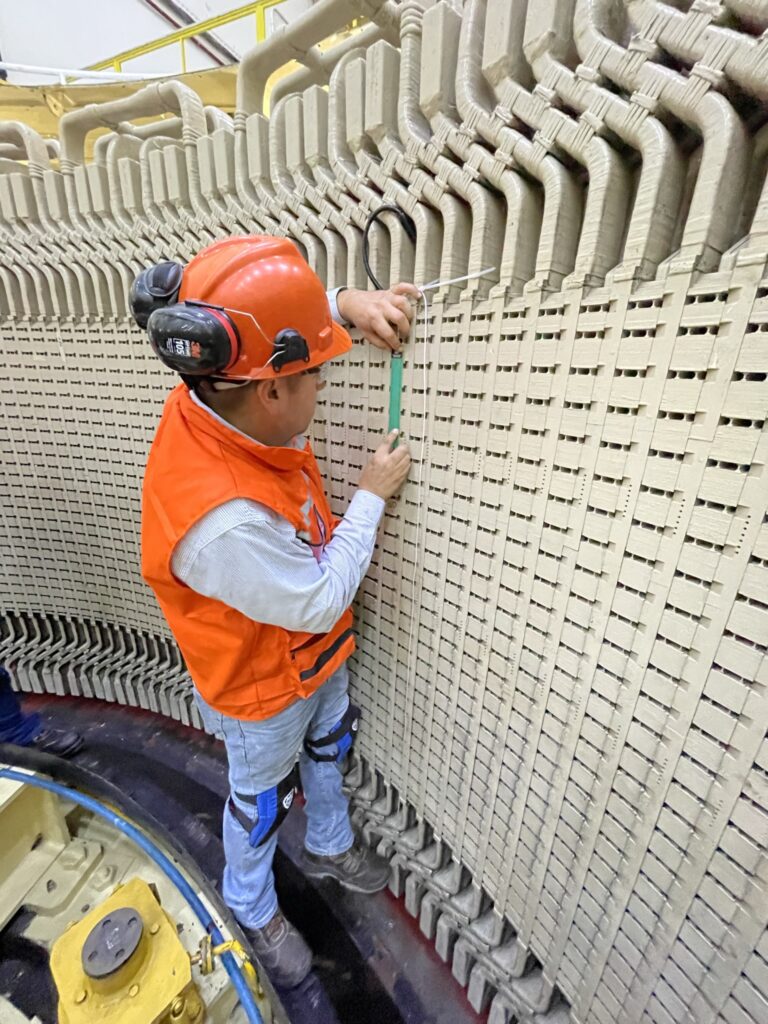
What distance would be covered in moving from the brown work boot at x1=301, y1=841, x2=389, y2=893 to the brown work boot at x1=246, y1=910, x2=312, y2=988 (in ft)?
0.81

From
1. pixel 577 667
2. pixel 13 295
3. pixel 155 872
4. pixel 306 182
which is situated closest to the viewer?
pixel 577 667

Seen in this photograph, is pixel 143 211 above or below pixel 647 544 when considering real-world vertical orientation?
above

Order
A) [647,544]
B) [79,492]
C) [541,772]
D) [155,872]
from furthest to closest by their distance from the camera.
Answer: [79,492], [155,872], [541,772], [647,544]

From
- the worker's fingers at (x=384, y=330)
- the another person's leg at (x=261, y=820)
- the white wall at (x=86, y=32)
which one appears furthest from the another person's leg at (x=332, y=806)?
the white wall at (x=86, y=32)

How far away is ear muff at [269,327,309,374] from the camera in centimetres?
98

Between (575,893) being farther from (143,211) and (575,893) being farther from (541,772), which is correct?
(143,211)

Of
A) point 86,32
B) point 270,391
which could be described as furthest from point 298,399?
point 86,32

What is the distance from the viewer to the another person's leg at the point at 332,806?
5.45 feet

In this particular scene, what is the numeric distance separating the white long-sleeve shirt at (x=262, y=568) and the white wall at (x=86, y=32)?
6.99 meters

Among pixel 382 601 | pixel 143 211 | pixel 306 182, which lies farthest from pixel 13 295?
pixel 382 601

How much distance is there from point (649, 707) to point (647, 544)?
0.94 feet

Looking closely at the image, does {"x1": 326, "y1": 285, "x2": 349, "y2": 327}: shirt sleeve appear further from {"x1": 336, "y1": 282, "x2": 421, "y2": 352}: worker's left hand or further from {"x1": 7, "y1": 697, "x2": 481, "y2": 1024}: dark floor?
{"x1": 7, "y1": 697, "x2": 481, "y2": 1024}: dark floor

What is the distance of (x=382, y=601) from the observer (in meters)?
1.53

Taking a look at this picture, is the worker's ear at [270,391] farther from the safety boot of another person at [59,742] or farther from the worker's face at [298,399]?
the safety boot of another person at [59,742]
